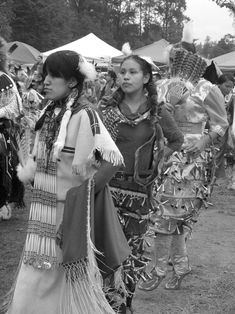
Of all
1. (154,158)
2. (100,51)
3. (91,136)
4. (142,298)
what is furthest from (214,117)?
(100,51)

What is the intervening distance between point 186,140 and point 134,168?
1105 mm

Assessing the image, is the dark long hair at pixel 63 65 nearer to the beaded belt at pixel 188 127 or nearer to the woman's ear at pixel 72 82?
the woman's ear at pixel 72 82

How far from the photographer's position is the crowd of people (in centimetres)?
261

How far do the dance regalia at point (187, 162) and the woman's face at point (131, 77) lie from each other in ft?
2.85

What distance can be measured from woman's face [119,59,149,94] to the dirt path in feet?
5.32

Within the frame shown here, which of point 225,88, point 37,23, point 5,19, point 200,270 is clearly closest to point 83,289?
point 200,270

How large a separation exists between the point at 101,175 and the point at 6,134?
327 cm

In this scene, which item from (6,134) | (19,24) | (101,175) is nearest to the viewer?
(101,175)

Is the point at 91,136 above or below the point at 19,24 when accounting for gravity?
below

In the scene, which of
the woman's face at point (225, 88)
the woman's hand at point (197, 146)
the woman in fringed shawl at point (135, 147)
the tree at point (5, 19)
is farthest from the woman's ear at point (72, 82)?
the tree at point (5, 19)

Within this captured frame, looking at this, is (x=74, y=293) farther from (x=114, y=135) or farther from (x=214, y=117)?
(x=214, y=117)

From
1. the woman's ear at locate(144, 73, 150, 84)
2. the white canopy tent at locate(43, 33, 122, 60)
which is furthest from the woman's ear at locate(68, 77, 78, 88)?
the white canopy tent at locate(43, 33, 122, 60)

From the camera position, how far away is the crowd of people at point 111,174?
2.61m

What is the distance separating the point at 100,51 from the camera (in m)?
17.9
